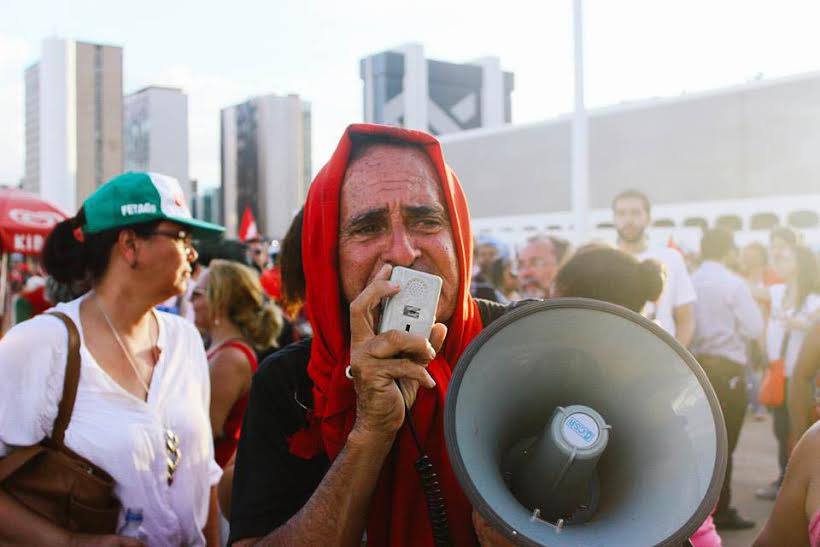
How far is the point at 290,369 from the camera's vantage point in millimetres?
1490

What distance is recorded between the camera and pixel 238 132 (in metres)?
29.4

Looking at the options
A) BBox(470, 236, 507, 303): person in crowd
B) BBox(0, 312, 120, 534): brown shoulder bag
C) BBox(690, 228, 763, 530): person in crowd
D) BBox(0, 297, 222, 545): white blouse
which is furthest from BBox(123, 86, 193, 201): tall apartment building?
BBox(0, 312, 120, 534): brown shoulder bag

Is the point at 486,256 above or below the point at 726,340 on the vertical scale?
above

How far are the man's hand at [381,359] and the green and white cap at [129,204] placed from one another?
4.56 ft

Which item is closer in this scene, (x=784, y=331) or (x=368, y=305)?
(x=368, y=305)

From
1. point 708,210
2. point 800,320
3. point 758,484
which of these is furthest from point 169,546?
point 708,210

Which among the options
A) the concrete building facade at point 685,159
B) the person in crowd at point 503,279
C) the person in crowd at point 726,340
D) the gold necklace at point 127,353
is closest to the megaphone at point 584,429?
the gold necklace at point 127,353

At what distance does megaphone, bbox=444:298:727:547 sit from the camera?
1062 mm

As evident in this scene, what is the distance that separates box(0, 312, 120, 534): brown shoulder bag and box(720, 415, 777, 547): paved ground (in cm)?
399

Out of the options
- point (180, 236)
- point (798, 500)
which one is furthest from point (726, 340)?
point (180, 236)

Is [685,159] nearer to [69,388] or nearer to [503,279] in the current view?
[503,279]

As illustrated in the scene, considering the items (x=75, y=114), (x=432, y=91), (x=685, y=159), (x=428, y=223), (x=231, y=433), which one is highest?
(x=432, y=91)

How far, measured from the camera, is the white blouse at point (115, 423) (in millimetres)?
1950

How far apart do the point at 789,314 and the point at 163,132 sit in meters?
11.8
